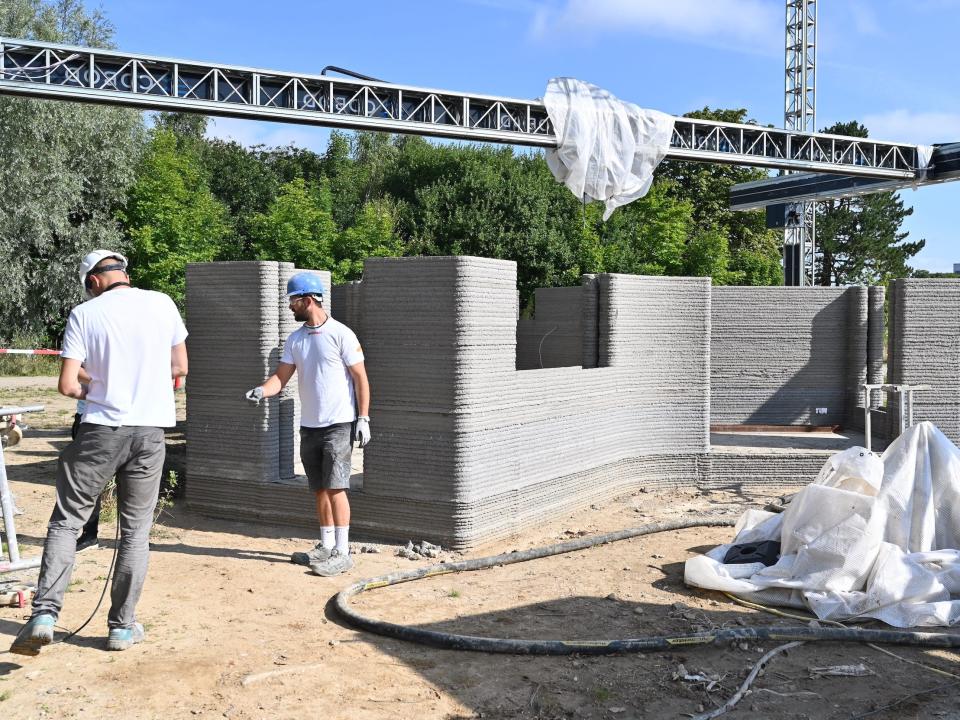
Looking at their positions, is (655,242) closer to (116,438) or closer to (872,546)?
(872,546)

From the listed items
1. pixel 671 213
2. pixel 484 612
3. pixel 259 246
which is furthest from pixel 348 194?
pixel 484 612

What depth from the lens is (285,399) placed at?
25.0ft

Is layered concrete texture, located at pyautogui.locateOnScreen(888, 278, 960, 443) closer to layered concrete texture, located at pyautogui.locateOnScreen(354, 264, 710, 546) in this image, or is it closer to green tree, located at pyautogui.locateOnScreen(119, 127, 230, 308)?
layered concrete texture, located at pyautogui.locateOnScreen(354, 264, 710, 546)

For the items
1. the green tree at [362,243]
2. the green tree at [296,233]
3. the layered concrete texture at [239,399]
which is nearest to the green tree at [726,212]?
the green tree at [362,243]

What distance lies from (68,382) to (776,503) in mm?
6562

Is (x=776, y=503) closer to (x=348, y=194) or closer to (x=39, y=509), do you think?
(x=39, y=509)

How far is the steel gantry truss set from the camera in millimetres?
11773

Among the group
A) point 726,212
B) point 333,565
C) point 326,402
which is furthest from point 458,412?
point 726,212

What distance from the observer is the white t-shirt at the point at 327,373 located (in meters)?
6.14

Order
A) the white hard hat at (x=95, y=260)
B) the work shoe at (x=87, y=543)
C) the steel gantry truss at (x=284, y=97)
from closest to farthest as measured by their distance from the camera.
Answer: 1. the white hard hat at (x=95, y=260)
2. the work shoe at (x=87, y=543)
3. the steel gantry truss at (x=284, y=97)

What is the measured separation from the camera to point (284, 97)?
1309 cm

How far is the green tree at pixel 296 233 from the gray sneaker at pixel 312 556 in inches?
1127

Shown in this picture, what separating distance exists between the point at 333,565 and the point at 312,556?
0.53 feet

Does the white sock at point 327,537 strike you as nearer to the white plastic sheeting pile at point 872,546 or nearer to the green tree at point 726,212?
the white plastic sheeting pile at point 872,546
